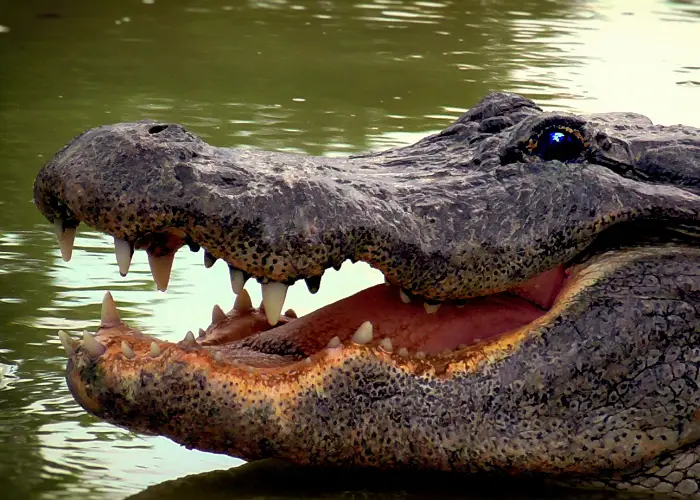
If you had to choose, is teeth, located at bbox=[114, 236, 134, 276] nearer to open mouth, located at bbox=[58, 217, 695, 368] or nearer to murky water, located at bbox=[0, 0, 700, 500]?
open mouth, located at bbox=[58, 217, 695, 368]

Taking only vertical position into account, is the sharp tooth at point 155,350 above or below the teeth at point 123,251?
below

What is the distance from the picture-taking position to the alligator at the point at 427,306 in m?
3.45

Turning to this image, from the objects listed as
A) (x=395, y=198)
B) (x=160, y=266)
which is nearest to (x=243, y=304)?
(x=160, y=266)

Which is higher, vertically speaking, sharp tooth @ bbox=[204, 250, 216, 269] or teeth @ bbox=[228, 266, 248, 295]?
sharp tooth @ bbox=[204, 250, 216, 269]

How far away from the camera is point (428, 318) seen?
392 centimetres

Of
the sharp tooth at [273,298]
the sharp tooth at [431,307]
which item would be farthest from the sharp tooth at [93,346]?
the sharp tooth at [431,307]

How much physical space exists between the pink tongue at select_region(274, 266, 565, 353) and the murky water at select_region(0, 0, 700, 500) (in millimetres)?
444

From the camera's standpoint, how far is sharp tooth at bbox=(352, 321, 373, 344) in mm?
3580

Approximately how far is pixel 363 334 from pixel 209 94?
240 inches

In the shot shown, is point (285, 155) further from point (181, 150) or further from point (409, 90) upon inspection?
point (409, 90)

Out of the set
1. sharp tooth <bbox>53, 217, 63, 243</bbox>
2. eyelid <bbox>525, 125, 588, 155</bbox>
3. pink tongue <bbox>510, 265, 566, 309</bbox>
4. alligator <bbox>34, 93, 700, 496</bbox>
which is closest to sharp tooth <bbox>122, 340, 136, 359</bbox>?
alligator <bbox>34, 93, 700, 496</bbox>

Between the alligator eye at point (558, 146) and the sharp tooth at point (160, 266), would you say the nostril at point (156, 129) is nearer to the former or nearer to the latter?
the sharp tooth at point (160, 266)

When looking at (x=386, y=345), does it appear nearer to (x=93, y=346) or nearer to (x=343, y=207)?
(x=343, y=207)

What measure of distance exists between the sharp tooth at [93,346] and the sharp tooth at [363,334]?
26.1 inches
